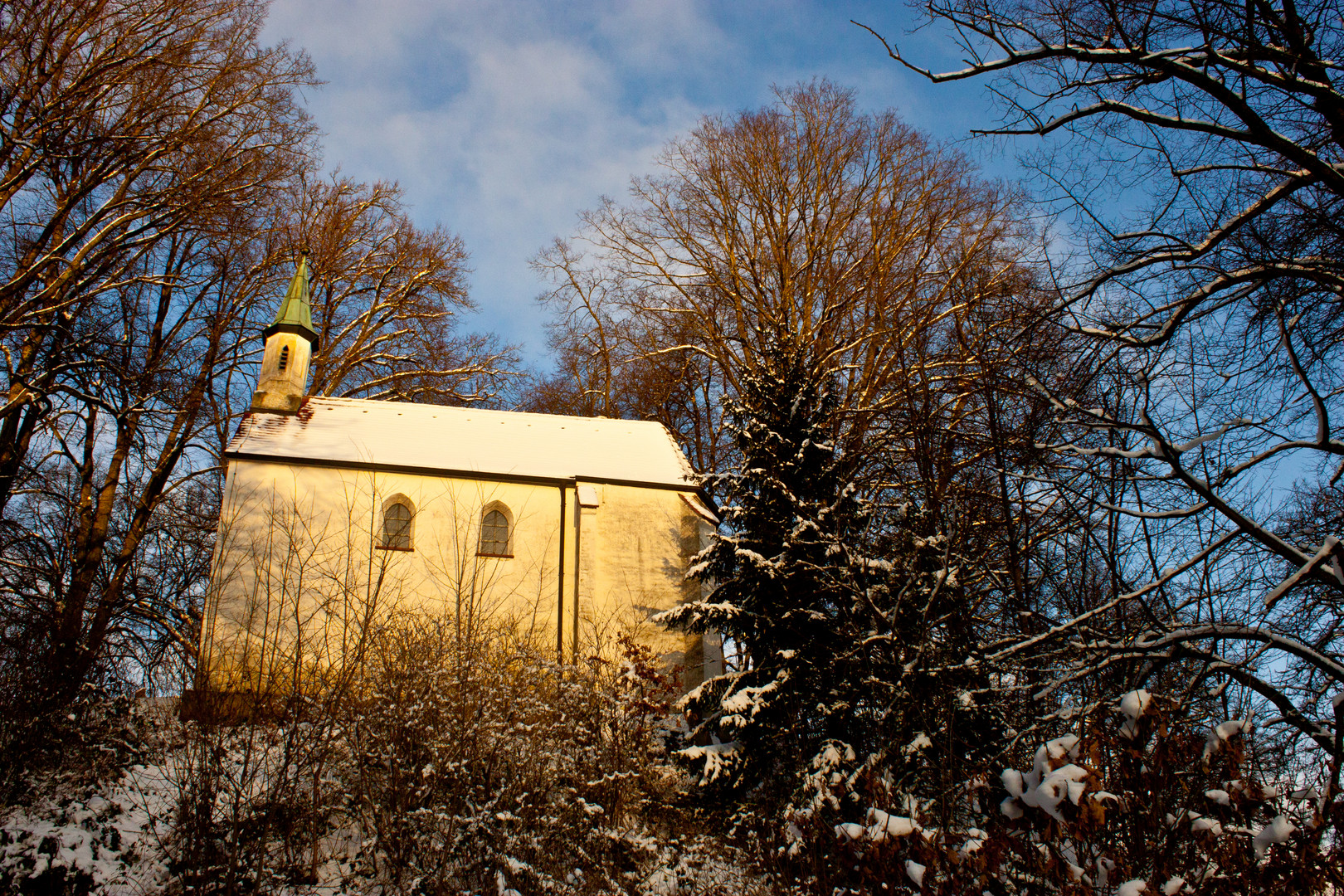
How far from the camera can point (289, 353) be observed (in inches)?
754

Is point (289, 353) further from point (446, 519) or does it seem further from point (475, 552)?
point (475, 552)

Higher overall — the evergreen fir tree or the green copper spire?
the green copper spire

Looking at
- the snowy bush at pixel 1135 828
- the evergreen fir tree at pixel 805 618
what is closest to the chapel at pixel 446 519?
the evergreen fir tree at pixel 805 618

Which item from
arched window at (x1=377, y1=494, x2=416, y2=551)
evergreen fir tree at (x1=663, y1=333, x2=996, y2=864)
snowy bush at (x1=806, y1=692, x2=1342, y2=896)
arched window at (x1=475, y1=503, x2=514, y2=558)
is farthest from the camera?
arched window at (x1=475, y1=503, x2=514, y2=558)

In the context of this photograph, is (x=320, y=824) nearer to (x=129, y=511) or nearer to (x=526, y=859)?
(x=526, y=859)

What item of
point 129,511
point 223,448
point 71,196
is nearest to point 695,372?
point 223,448

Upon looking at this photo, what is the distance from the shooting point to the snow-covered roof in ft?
56.6

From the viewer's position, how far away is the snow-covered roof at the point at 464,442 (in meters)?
17.2

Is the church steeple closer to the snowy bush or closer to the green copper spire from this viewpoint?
the green copper spire

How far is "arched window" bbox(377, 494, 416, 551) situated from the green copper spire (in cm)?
502

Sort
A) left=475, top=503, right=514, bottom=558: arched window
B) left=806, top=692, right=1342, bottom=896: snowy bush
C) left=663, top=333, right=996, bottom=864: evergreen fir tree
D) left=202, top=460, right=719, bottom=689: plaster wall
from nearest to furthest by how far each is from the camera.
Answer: left=806, top=692, right=1342, bottom=896: snowy bush < left=663, top=333, right=996, bottom=864: evergreen fir tree < left=202, top=460, right=719, bottom=689: plaster wall < left=475, top=503, right=514, bottom=558: arched window

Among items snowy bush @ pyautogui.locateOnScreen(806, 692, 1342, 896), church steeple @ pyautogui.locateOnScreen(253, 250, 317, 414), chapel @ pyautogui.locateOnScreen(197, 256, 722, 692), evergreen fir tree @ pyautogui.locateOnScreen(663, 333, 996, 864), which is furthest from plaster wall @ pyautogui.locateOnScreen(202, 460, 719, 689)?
snowy bush @ pyautogui.locateOnScreen(806, 692, 1342, 896)

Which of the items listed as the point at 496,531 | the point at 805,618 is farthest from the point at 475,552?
the point at 805,618

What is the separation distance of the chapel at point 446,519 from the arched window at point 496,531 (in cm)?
2
